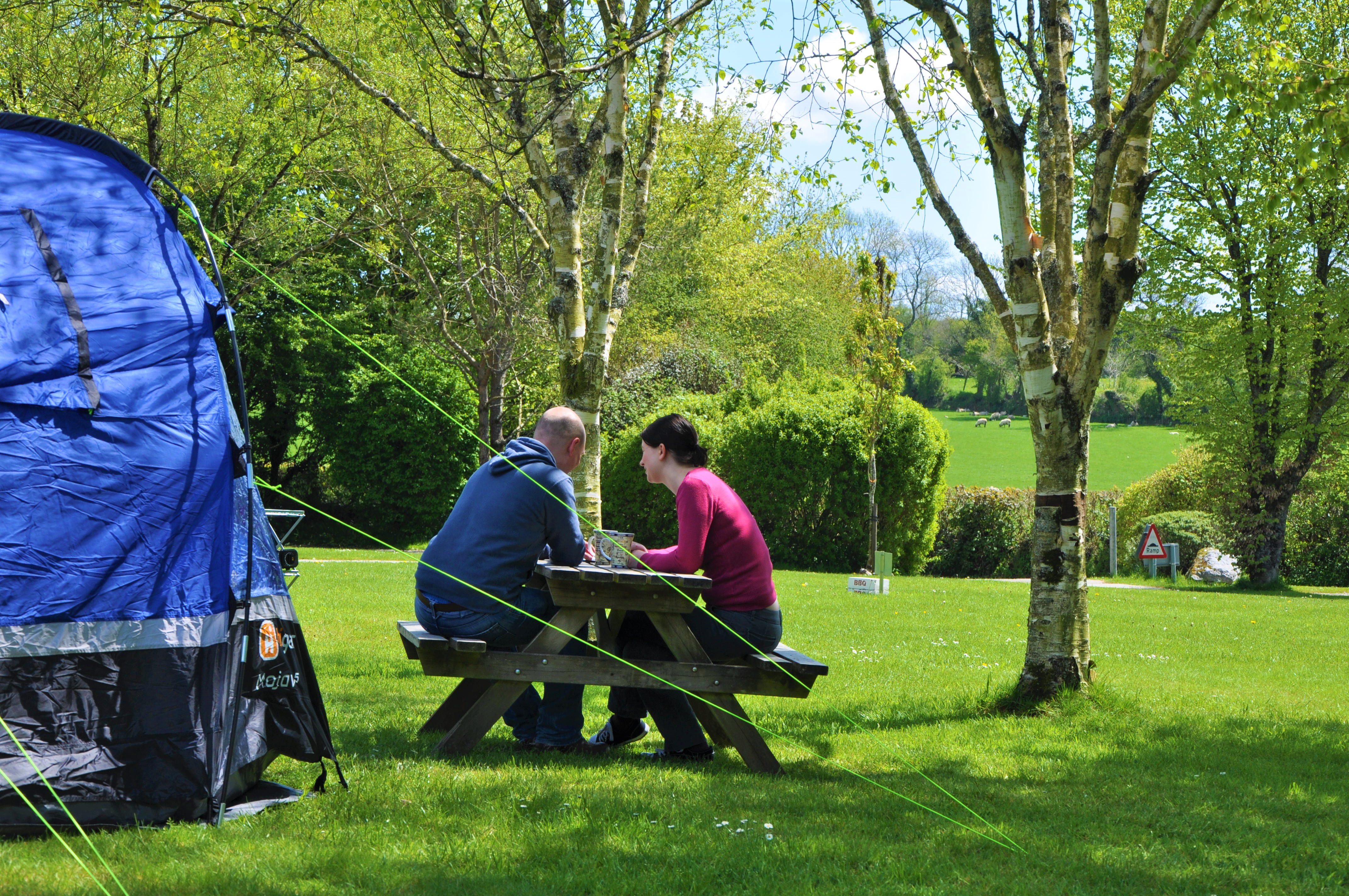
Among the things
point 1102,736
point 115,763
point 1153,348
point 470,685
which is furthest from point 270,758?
point 1153,348

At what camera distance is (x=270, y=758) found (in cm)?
413

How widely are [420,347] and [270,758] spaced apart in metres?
19.0

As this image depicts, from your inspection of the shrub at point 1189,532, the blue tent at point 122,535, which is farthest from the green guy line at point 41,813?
the shrub at point 1189,532

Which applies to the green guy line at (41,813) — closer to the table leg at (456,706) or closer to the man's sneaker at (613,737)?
the table leg at (456,706)

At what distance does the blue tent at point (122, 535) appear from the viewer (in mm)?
3680

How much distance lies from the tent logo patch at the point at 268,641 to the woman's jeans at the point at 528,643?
65 cm

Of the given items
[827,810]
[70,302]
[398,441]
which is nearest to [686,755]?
[827,810]

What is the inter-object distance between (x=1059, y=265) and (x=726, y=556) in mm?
3092

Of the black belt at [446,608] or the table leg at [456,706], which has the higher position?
the black belt at [446,608]

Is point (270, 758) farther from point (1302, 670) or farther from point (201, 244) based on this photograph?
point (201, 244)

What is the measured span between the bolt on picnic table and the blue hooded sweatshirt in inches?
4.9

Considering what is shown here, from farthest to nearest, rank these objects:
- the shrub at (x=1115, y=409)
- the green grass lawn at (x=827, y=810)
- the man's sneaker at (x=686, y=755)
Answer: the shrub at (x=1115, y=409), the man's sneaker at (x=686, y=755), the green grass lawn at (x=827, y=810)

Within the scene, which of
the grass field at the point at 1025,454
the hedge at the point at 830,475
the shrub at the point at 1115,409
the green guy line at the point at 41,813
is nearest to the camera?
the green guy line at the point at 41,813

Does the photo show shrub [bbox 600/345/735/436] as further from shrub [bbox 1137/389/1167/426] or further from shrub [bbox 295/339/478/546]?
shrub [bbox 1137/389/1167/426]
